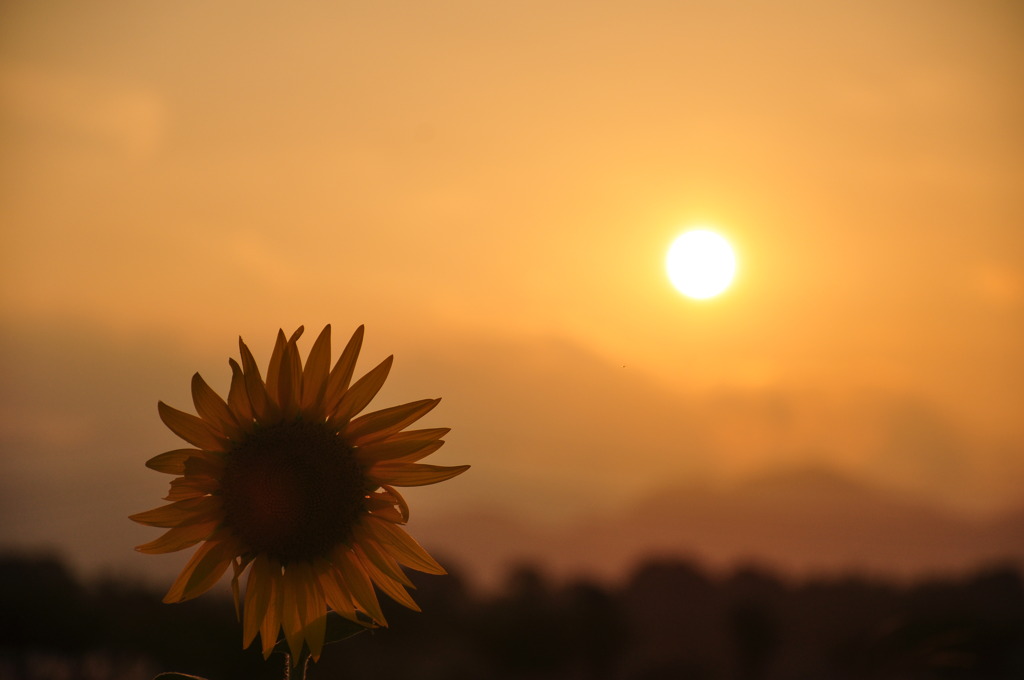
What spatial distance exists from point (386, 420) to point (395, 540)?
18cm

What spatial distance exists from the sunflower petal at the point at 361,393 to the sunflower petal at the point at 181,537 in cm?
22

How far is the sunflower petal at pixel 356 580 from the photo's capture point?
4.01 feet

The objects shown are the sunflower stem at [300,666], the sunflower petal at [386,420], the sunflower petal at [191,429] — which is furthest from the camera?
the sunflower petal at [386,420]

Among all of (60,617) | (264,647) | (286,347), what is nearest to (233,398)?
(286,347)

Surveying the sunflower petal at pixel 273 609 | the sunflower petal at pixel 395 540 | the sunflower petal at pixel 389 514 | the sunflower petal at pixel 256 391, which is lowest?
the sunflower petal at pixel 273 609

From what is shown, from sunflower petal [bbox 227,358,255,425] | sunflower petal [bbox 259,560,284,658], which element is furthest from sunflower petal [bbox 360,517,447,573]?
sunflower petal [bbox 227,358,255,425]

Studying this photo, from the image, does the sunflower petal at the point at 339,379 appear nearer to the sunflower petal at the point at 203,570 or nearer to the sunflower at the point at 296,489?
the sunflower at the point at 296,489

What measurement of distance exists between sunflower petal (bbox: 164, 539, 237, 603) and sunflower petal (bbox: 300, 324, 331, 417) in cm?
22

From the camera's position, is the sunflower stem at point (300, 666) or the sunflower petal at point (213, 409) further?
the sunflower petal at point (213, 409)

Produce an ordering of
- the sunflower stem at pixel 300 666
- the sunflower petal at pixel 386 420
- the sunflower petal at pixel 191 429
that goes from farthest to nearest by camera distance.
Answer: the sunflower petal at pixel 386 420, the sunflower petal at pixel 191 429, the sunflower stem at pixel 300 666

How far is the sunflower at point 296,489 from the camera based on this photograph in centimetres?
118

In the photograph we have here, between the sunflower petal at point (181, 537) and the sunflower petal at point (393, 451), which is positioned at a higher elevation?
the sunflower petal at point (393, 451)

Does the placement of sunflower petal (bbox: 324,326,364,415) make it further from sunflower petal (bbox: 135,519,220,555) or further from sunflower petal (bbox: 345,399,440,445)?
sunflower petal (bbox: 135,519,220,555)

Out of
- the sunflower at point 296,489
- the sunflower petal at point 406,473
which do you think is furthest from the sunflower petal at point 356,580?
the sunflower petal at point 406,473
